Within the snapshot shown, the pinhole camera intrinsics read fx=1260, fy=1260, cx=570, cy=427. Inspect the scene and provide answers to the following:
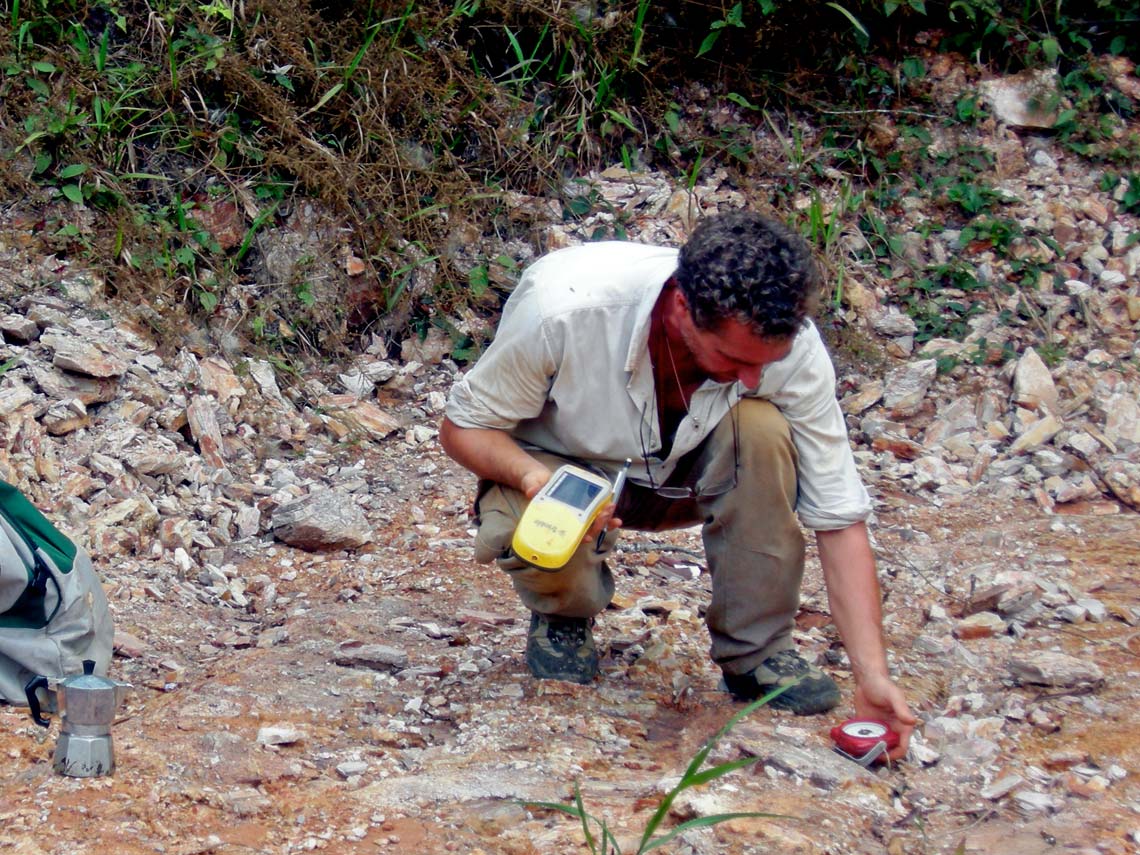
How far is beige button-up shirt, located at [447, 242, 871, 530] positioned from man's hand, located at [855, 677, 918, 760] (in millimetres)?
317

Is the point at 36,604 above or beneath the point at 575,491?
beneath

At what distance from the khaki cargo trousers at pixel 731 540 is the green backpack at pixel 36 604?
33.0 inches

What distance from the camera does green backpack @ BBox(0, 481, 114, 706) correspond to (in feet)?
8.30

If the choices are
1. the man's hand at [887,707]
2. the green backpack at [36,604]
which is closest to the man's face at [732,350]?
the man's hand at [887,707]

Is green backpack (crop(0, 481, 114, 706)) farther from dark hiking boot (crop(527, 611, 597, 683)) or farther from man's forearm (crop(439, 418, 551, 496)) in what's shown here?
dark hiking boot (crop(527, 611, 597, 683))

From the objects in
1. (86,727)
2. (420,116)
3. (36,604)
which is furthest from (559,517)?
(420,116)

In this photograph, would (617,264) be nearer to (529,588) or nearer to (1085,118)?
(529,588)

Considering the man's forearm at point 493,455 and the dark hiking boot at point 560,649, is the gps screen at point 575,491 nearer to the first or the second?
the man's forearm at point 493,455

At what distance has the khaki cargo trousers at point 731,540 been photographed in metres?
2.55

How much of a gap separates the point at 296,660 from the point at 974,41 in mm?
4215

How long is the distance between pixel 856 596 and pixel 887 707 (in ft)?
0.70

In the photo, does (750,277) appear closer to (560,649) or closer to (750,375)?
(750,375)

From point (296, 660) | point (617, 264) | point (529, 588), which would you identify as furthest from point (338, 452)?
point (617, 264)

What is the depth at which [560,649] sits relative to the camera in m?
2.83
